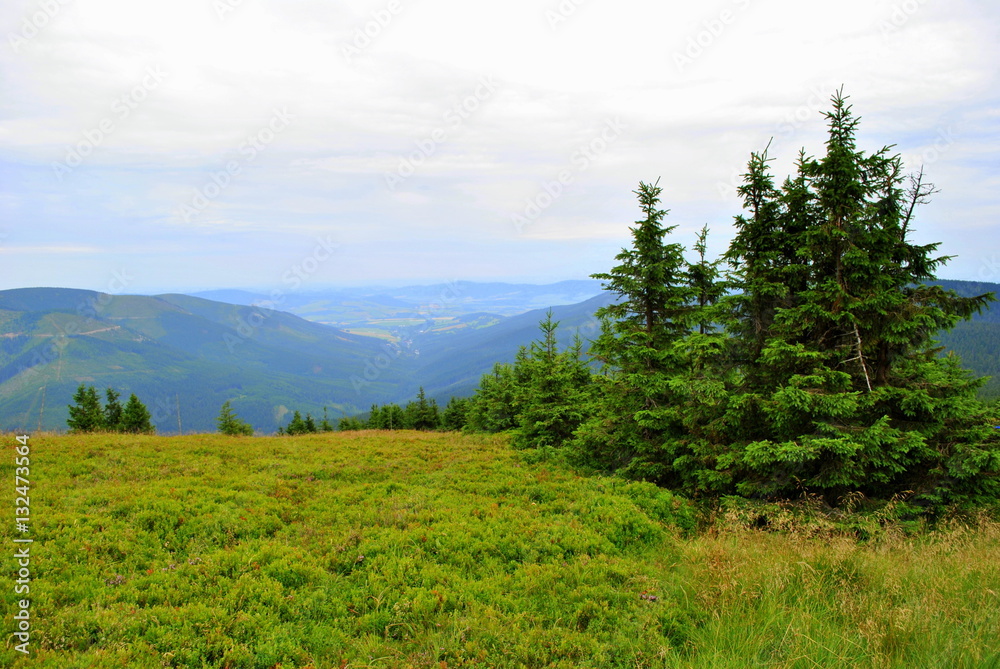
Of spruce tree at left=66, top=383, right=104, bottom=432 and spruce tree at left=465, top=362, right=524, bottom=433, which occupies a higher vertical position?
spruce tree at left=465, top=362, right=524, bottom=433

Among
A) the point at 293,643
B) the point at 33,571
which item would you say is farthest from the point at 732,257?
the point at 33,571

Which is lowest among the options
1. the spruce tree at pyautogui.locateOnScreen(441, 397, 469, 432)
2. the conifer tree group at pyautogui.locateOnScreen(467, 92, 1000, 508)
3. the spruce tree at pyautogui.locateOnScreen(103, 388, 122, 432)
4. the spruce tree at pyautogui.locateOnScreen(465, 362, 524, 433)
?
the spruce tree at pyautogui.locateOnScreen(441, 397, 469, 432)

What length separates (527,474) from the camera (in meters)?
13.6

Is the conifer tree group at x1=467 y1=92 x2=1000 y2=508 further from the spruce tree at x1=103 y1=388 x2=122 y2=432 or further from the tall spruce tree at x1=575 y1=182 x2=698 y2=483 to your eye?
the spruce tree at x1=103 y1=388 x2=122 y2=432

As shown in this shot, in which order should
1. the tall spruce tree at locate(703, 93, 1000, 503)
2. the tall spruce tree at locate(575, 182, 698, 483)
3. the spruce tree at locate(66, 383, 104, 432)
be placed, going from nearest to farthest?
the tall spruce tree at locate(703, 93, 1000, 503), the tall spruce tree at locate(575, 182, 698, 483), the spruce tree at locate(66, 383, 104, 432)

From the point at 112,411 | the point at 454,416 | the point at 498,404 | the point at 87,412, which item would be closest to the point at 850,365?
the point at 498,404

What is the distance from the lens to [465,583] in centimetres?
696

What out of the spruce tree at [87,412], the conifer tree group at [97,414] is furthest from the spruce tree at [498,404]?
the spruce tree at [87,412]

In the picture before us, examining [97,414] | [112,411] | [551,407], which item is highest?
[551,407]

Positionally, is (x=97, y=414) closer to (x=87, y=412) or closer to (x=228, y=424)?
(x=87, y=412)

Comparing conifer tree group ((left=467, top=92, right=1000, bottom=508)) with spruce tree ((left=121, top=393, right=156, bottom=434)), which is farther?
spruce tree ((left=121, top=393, right=156, bottom=434))

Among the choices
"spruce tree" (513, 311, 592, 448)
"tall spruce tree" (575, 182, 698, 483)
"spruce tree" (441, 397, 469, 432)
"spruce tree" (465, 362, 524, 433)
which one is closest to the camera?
"tall spruce tree" (575, 182, 698, 483)

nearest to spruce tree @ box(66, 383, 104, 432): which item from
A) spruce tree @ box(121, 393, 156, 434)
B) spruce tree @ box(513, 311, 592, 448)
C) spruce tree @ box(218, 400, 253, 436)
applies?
spruce tree @ box(121, 393, 156, 434)

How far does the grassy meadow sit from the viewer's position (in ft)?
16.7
